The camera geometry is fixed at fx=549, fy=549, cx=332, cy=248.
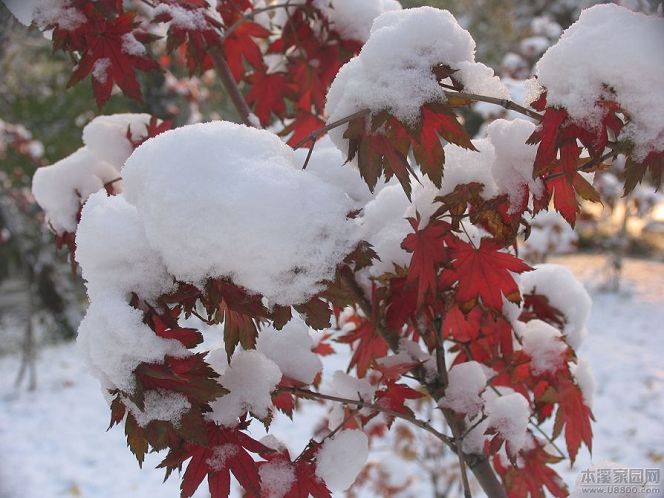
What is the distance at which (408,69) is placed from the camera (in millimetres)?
763

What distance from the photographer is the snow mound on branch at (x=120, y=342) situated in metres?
0.73

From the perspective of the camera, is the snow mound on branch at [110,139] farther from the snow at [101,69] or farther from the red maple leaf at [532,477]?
the red maple leaf at [532,477]

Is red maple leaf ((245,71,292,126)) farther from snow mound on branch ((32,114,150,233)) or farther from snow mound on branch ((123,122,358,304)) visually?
snow mound on branch ((123,122,358,304))

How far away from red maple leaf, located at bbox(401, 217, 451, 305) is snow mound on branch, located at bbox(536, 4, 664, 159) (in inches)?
10.6

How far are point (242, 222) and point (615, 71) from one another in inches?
20.6

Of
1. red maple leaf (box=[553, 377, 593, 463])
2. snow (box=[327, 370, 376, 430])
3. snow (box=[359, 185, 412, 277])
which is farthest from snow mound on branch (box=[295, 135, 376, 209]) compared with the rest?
red maple leaf (box=[553, 377, 593, 463])

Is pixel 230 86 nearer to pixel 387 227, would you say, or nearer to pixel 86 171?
pixel 86 171

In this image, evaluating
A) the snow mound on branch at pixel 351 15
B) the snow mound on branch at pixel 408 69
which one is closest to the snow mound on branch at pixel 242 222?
the snow mound on branch at pixel 408 69

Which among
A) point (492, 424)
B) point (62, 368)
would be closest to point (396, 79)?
point (492, 424)

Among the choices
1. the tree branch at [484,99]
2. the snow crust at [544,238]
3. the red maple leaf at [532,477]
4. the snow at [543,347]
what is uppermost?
the tree branch at [484,99]

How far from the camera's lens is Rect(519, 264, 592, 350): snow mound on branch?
1.31 m

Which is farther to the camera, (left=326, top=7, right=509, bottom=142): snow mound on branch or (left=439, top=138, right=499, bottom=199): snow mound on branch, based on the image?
(left=439, top=138, right=499, bottom=199): snow mound on branch

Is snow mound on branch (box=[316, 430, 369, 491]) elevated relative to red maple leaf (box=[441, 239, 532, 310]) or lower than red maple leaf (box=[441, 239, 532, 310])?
lower

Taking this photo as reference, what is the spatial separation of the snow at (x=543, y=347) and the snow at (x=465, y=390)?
0.17 metres
